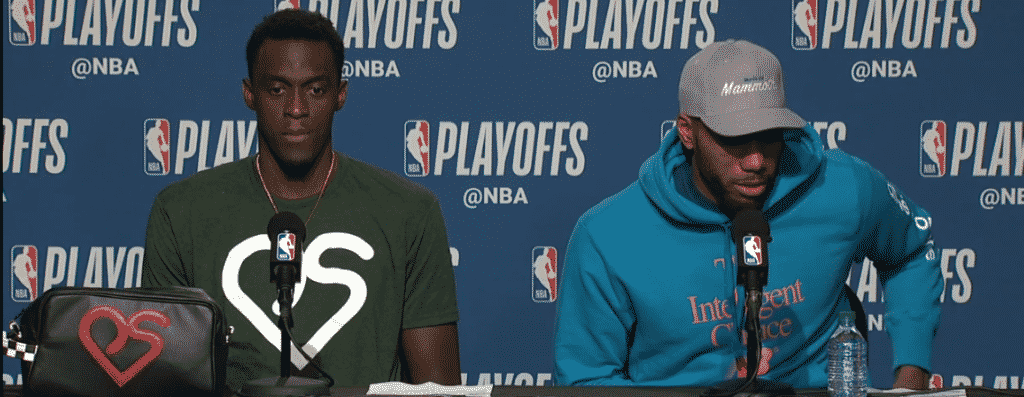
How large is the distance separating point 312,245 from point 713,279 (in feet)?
3.05

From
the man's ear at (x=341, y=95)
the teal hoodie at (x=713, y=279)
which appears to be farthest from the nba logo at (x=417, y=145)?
the teal hoodie at (x=713, y=279)

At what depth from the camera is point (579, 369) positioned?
85.7 inches

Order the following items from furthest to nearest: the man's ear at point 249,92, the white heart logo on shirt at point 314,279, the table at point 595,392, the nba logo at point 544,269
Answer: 1. the nba logo at point 544,269
2. the man's ear at point 249,92
3. the white heart logo on shirt at point 314,279
4. the table at point 595,392

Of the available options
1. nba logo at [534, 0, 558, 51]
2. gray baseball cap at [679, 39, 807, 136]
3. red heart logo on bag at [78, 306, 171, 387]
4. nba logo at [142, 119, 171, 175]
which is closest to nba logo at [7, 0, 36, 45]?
nba logo at [142, 119, 171, 175]

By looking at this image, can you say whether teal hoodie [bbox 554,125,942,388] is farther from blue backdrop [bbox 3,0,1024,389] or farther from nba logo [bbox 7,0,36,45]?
nba logo [bbox 7,0,36,45]

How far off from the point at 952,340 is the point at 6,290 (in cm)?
327

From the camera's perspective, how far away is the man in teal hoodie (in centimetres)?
217

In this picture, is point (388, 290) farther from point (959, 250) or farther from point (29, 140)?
point (959, 250)

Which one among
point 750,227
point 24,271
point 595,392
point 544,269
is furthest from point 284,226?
point 24,271

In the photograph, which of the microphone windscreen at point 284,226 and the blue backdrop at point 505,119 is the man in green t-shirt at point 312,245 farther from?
the blue backdrop at point 505,119

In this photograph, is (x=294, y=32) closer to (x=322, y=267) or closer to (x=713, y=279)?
(x=322, y=267)

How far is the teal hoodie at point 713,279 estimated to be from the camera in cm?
218

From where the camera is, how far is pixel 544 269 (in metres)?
3.44

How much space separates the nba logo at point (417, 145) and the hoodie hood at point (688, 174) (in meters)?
1.28
